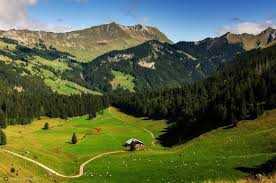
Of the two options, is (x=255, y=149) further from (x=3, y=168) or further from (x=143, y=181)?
(x=3, y=168)

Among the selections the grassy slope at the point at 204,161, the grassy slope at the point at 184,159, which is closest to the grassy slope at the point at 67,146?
the grassy slope at the point at 184,159

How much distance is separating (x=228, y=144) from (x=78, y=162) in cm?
3497

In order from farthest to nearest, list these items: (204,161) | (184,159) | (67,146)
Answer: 1. (67,146)
2. (184,159)
3. (204,161)

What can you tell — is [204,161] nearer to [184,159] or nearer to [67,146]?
[184,159]

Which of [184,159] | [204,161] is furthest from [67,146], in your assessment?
[204,161]

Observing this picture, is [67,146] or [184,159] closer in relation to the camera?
[184,159]

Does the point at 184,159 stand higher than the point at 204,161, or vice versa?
the point at 204,161

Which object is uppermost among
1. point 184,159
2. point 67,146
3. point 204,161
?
point 204,161

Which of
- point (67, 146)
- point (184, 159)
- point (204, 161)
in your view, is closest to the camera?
point (204, 161)

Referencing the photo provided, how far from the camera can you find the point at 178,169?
89.7 m

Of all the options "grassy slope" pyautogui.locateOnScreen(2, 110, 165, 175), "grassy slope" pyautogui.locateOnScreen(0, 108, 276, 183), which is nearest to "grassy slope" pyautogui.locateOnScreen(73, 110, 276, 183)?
"grassy slope" pyautogui.locateOnScreen(0, 108, 276, 183)

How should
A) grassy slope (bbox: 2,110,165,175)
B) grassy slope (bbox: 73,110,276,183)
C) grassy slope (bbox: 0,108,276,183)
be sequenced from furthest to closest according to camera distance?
grassy slope (bbox: 2,110,165,175)
grassy slope (bbox: 0,108,276,183)
grassy slope (bbox: 73,110,276,183)

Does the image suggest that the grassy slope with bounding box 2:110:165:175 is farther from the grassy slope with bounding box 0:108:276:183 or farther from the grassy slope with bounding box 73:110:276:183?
the grassy slope with bounding box 73:110:276:183

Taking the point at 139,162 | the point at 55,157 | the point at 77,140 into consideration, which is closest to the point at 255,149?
the point at 139,162
